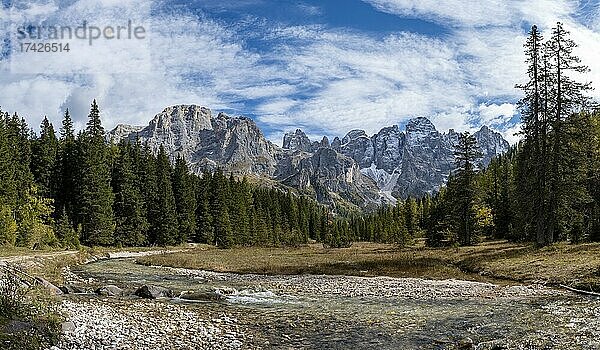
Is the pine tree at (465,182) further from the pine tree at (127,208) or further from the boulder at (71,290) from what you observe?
the boulder at (71,290)

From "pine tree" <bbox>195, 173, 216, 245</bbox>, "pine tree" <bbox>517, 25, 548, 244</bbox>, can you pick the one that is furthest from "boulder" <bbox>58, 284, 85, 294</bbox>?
"pine tree" <bbox>195, 173, 216, 245</bbox>

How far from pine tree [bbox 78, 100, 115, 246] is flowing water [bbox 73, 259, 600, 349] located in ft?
154

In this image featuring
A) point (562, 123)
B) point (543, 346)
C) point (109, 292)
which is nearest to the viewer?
point (543, 346)

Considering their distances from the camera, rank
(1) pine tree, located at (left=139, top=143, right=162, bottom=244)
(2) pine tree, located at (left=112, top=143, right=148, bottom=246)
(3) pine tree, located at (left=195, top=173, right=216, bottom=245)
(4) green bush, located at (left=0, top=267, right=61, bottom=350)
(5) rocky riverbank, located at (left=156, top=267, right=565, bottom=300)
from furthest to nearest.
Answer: (3) pine tree, located at (left=195, top=173, right=216, bottom=245)
(1) pine tree, located at (left=139, top=143, right=162, bottom=244)
(2) pine tree, located at (left=112, top=143, right=148, bottom=246)
(5) rocky riverbank, located at (left=156, top=267, right=565, bottom=300)
(4) green bush, located at (left=0, top=267, right=61, bottom=350)

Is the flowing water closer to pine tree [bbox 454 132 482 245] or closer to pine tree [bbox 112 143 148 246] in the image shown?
pine tree [bbox 454 132 482 245]

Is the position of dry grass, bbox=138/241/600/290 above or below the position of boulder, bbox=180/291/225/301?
below

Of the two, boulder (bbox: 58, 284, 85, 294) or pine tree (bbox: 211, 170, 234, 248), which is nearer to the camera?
A: boulder (bbox: 58, 284, 85, 294)

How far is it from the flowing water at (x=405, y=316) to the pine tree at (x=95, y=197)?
4709 centimetres

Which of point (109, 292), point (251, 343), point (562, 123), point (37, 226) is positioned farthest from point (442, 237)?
point (251, 343)

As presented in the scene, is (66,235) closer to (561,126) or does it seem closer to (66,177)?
(66,177)

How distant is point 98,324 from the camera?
16.8 m

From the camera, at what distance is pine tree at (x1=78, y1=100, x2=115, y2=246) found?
75750 millimetres

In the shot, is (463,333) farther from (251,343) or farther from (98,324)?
(98,324)

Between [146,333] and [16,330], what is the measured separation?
4.15 m
